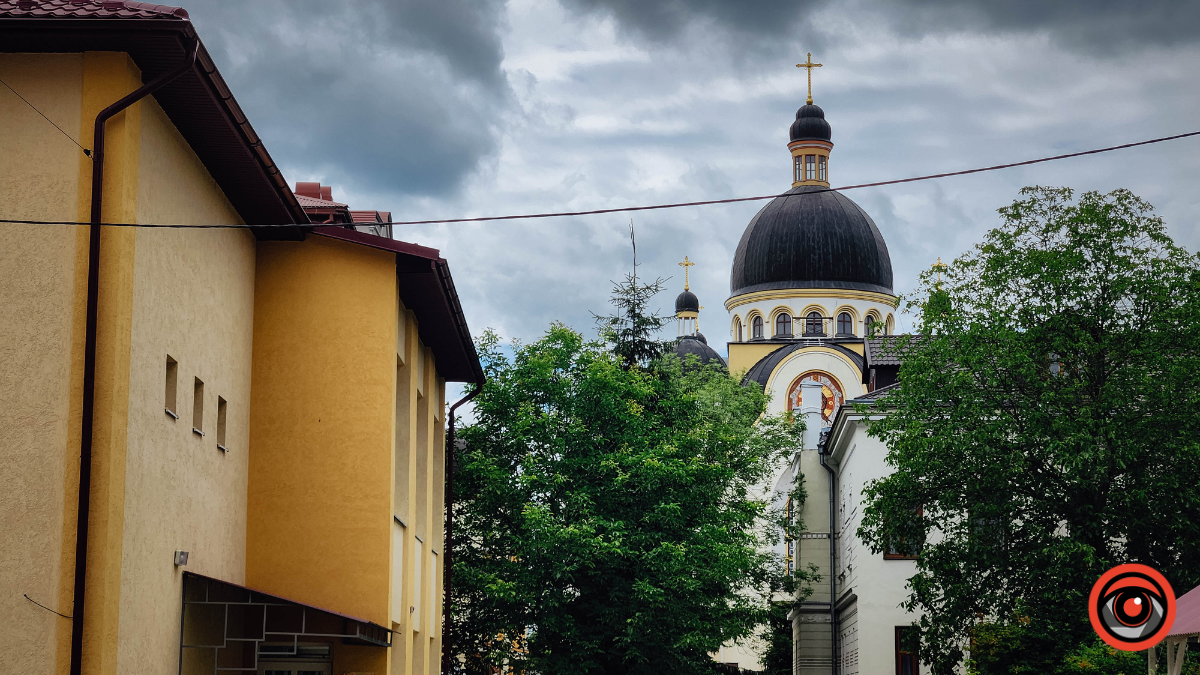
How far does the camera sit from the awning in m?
12.6

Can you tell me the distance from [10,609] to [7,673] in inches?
18.0

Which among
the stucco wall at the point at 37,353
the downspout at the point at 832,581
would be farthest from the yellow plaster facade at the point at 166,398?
the downspout at the point at 832,581

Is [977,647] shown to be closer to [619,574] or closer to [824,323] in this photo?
[619,574]

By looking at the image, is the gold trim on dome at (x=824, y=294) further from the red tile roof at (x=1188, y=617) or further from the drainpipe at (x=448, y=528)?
the red tile roof at (x=1188, y=617)

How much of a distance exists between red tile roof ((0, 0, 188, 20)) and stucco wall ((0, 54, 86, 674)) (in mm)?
510

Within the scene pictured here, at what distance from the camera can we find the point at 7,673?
974cm

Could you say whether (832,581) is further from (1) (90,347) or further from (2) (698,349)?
(2) (698,349)

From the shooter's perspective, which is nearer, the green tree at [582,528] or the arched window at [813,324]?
the green tree at [582,528]

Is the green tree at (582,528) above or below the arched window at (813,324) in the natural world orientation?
below

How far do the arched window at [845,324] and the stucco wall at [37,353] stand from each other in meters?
65.4

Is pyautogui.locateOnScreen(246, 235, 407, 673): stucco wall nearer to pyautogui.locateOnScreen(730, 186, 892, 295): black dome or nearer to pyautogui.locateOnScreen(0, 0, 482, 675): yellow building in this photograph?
pyautogui.locateOnScreen(0, 0, 482, 675): yellow building

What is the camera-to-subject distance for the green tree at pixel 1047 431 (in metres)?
22.1

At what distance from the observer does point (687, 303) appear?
9094 cm

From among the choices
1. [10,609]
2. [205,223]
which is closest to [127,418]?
[10,609]
